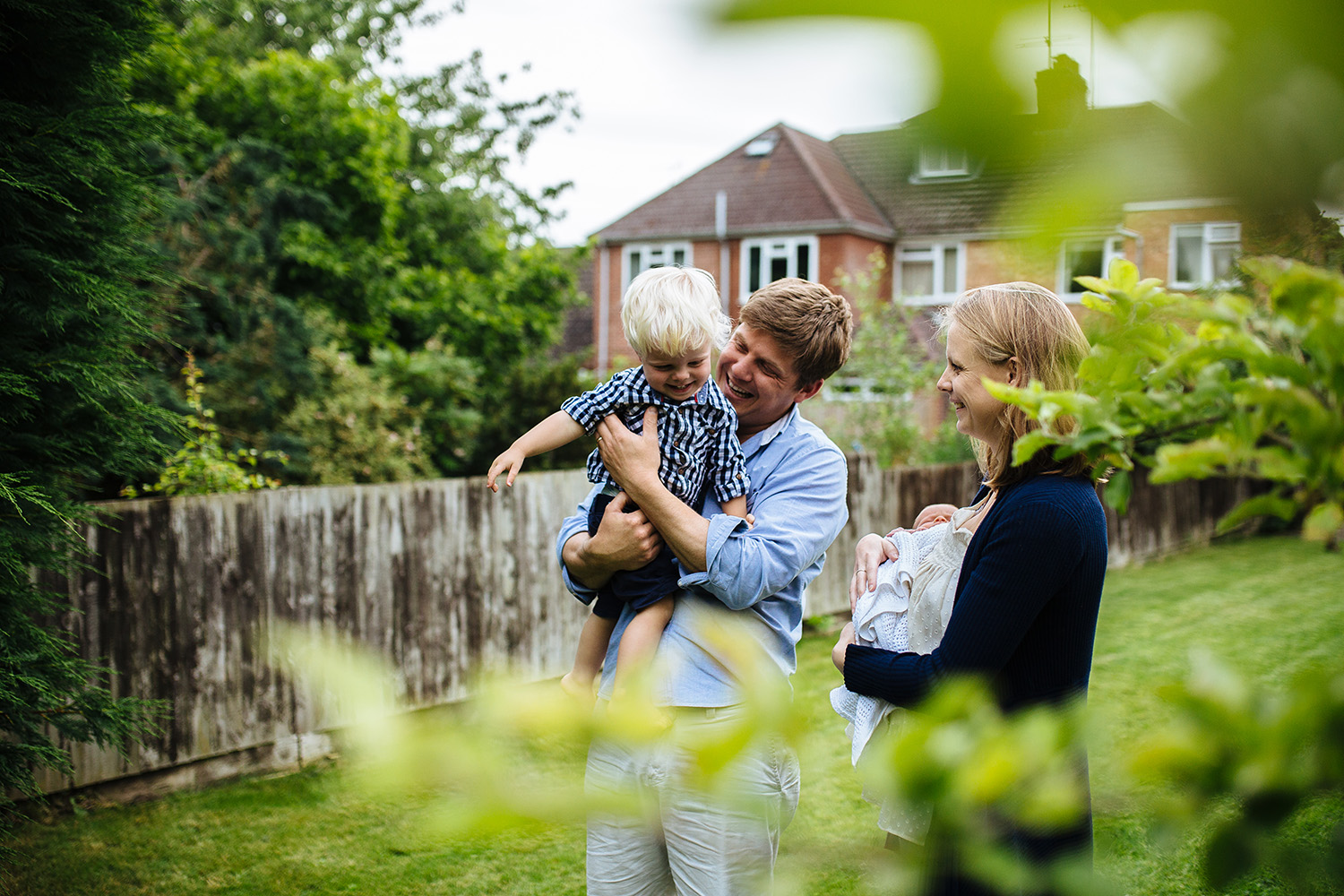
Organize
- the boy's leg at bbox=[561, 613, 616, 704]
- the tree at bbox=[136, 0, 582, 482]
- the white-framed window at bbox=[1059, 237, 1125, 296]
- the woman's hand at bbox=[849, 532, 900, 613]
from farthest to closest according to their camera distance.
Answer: the tree at bbox=[136, 0, 582, 482] < the boy's leg at bbox=[561, 613, 616, 704] < the woman's hand at bbox=[849, 532, 900, 613] < the white-framed window at bbox=[1059, 237, 1125, 296]

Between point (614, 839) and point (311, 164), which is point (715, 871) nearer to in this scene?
point (614, 839)

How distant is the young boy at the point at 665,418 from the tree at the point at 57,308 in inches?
67.9

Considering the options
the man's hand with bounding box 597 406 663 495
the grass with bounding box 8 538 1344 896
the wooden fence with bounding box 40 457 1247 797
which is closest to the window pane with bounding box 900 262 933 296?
the man's hand with bounding box 597 406 663 495

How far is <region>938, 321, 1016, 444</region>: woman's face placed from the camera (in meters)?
1.92

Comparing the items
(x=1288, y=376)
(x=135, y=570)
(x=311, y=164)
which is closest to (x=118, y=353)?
(x=135, y=570)

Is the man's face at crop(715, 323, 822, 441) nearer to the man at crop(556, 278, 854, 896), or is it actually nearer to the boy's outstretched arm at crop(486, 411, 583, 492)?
the man at crop(556, 278, 854, 896)

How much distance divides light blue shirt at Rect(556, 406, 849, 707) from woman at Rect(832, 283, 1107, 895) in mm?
336

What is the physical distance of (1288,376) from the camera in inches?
24.3

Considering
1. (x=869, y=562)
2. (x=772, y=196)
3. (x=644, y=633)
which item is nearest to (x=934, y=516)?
(x=869, y=562)

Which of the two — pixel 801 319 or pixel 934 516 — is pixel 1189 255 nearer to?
pixel 801 319

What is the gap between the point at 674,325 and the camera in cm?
235

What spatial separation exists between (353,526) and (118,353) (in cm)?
230

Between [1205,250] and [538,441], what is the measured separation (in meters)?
2.02

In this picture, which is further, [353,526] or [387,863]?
[353,526]
